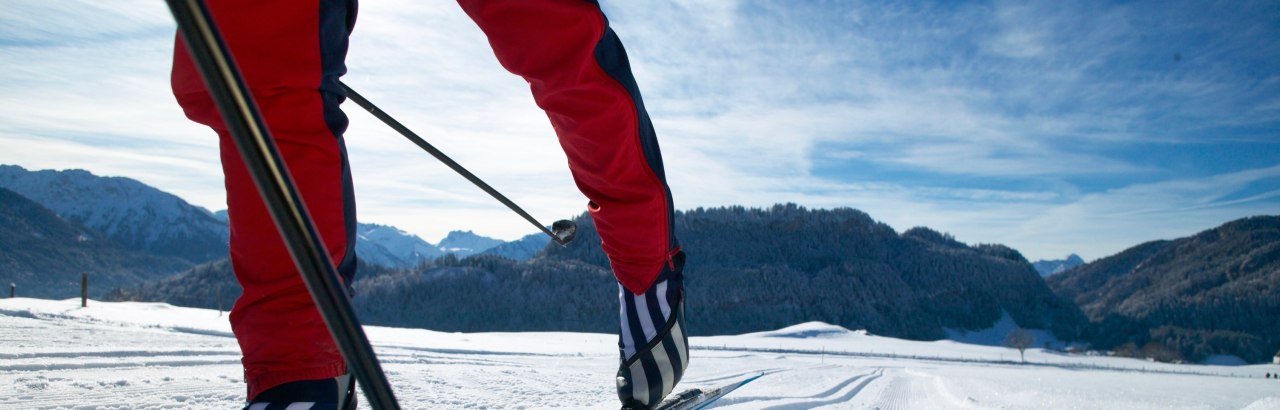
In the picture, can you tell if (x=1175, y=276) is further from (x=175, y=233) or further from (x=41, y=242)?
(x=175, y=233)

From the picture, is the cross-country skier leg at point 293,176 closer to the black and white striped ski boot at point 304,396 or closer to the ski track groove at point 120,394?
the black and white striped ski boot at point 304,396

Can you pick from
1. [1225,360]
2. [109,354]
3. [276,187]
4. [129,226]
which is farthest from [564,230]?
[129,226]

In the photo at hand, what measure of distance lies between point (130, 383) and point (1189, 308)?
128347mm

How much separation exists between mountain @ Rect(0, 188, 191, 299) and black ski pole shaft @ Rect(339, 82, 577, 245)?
14439cm

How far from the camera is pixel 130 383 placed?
2.14 metres

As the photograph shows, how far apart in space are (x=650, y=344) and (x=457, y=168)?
Answer: 0.57m

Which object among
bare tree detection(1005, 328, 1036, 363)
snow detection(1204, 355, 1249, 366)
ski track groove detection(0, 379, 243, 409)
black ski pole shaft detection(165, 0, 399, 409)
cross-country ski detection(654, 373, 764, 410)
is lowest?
snow detection(1204, 355, 1249, 366)

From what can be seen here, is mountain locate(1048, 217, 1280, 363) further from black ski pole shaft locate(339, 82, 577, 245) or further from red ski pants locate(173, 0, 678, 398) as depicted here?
red ski pants locate(173, 0, 678, 398)

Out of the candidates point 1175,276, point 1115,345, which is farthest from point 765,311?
point 1175,276

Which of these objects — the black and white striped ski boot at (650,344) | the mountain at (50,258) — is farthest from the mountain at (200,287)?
the black and white striped ski boot at (650,344)

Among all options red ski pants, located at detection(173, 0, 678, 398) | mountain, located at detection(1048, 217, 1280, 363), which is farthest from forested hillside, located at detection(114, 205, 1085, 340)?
red ski pants, located at detection(173, 0, 678, 398)

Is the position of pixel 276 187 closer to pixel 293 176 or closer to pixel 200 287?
pixel 293 176

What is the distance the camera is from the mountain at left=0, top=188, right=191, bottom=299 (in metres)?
118

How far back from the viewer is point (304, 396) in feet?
2.17
